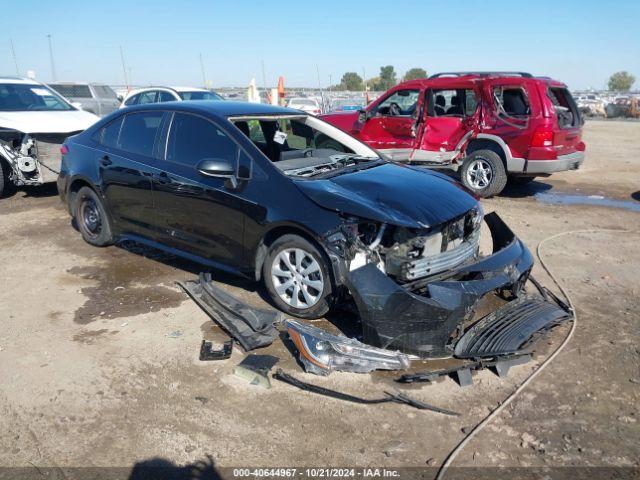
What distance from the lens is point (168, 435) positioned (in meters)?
3.05

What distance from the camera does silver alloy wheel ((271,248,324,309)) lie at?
419 cm

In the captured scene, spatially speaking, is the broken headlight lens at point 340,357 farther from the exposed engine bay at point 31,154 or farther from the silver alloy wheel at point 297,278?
the exposed engine bay at point 31,154

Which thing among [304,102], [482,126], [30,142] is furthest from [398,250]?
[304,102]

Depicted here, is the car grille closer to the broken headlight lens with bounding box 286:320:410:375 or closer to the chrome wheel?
the broken headlight lens with bounding box 286:320:410:375

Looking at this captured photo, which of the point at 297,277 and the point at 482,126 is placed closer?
the point at 297,277

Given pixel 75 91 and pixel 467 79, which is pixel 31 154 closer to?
pixel 467 79

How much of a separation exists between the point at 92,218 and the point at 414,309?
4319 millimetres

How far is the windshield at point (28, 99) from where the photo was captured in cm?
916

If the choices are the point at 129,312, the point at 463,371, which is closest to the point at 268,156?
the point at 129,312

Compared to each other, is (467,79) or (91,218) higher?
(467,79)

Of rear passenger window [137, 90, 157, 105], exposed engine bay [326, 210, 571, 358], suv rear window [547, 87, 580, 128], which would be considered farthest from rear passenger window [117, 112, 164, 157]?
rear passenger window [137, 90, 157, 105]

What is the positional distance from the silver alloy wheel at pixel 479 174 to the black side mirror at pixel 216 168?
6127mm

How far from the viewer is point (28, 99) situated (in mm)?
9461

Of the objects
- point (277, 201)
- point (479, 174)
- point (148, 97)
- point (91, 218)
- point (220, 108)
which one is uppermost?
point (148, 97)
